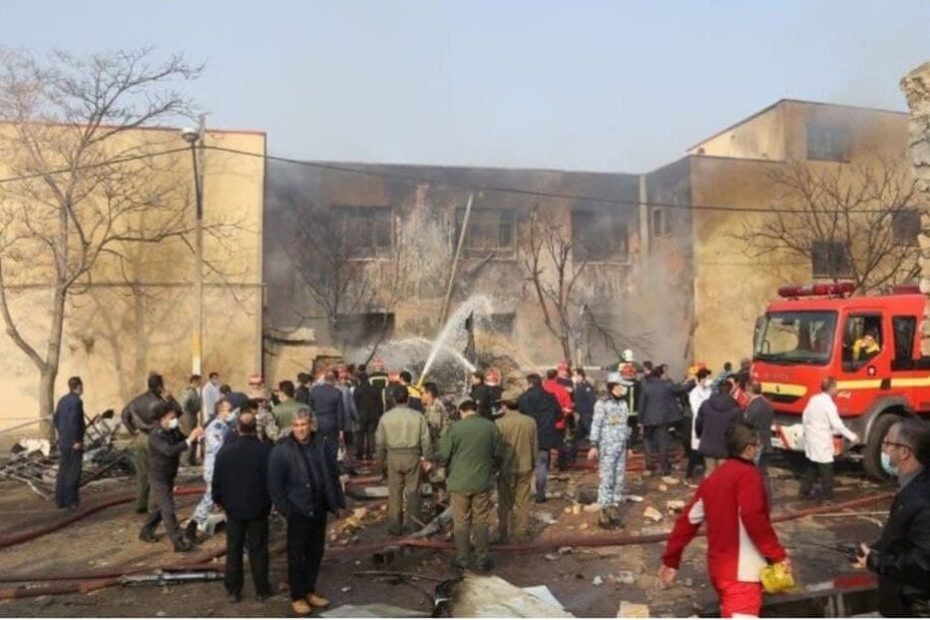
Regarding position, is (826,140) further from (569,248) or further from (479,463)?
(479,463)

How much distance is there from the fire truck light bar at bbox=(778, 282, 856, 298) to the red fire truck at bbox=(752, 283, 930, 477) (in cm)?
57

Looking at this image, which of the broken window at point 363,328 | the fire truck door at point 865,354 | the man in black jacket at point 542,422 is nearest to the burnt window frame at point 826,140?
the broken window at point 363,328

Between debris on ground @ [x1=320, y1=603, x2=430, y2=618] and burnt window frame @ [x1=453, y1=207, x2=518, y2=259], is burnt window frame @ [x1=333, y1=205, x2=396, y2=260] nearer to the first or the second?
burnt window frame @ [x1=453, y1=207, x2=518, y2=259]

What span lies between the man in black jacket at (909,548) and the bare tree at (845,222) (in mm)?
23906

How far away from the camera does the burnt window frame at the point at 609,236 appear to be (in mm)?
31125

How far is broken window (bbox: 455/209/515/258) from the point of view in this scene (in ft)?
100.0

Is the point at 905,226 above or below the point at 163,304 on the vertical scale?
above

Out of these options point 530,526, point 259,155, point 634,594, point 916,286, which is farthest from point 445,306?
point 634,594

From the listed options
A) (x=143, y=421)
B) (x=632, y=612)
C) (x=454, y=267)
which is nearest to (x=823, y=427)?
(x=632, y=612)

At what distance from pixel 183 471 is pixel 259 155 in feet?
37.8

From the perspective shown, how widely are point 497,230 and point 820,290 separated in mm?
17989

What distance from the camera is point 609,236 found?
104ft

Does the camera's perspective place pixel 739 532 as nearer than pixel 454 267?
Yes

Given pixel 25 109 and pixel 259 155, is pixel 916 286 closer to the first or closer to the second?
pixel 259 155
